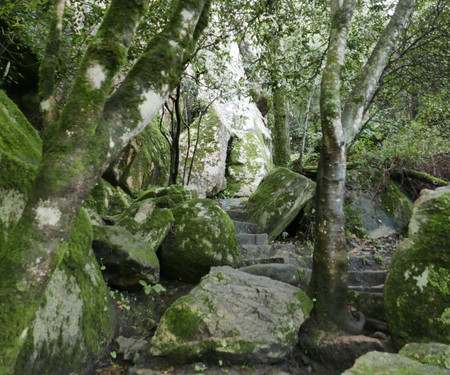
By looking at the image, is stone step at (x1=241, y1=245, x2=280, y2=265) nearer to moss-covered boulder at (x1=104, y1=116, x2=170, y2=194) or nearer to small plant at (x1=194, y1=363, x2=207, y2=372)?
small plant at (x1=194, y1=363, x2=207, y2=372)

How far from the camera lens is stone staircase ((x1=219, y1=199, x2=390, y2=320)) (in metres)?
3.64

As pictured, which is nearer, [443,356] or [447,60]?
[443,356]

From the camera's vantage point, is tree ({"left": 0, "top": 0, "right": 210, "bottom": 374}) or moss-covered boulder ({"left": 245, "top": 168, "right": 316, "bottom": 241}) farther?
moss-covered boulder ({"left": 245, "top": 168, "right": 316, "bottom": 241})

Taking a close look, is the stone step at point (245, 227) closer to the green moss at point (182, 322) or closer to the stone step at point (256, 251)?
the stone step at point (256, 251)

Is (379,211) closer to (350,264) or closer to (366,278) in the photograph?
(350,264)

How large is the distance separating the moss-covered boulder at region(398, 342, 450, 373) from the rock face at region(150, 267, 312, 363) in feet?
3.48

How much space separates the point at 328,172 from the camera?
362cm

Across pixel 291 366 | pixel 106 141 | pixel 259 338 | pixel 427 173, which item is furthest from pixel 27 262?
pixel 427 173

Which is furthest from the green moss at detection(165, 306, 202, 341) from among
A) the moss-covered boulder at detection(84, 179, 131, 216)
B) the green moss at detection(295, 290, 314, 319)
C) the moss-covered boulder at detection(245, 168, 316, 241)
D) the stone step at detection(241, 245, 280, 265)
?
the moss-covered boulder at detection(84, 179, 131, 216)

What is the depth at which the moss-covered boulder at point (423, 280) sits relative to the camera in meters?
2.75

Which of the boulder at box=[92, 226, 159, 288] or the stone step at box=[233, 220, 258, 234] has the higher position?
the stone step at box=[233, 220, 258, 234]

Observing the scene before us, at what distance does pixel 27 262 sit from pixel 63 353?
4.17ft

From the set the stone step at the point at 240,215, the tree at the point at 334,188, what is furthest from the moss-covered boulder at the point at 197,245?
the stone step at the point at 240,215

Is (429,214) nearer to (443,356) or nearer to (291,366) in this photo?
(443,356)
